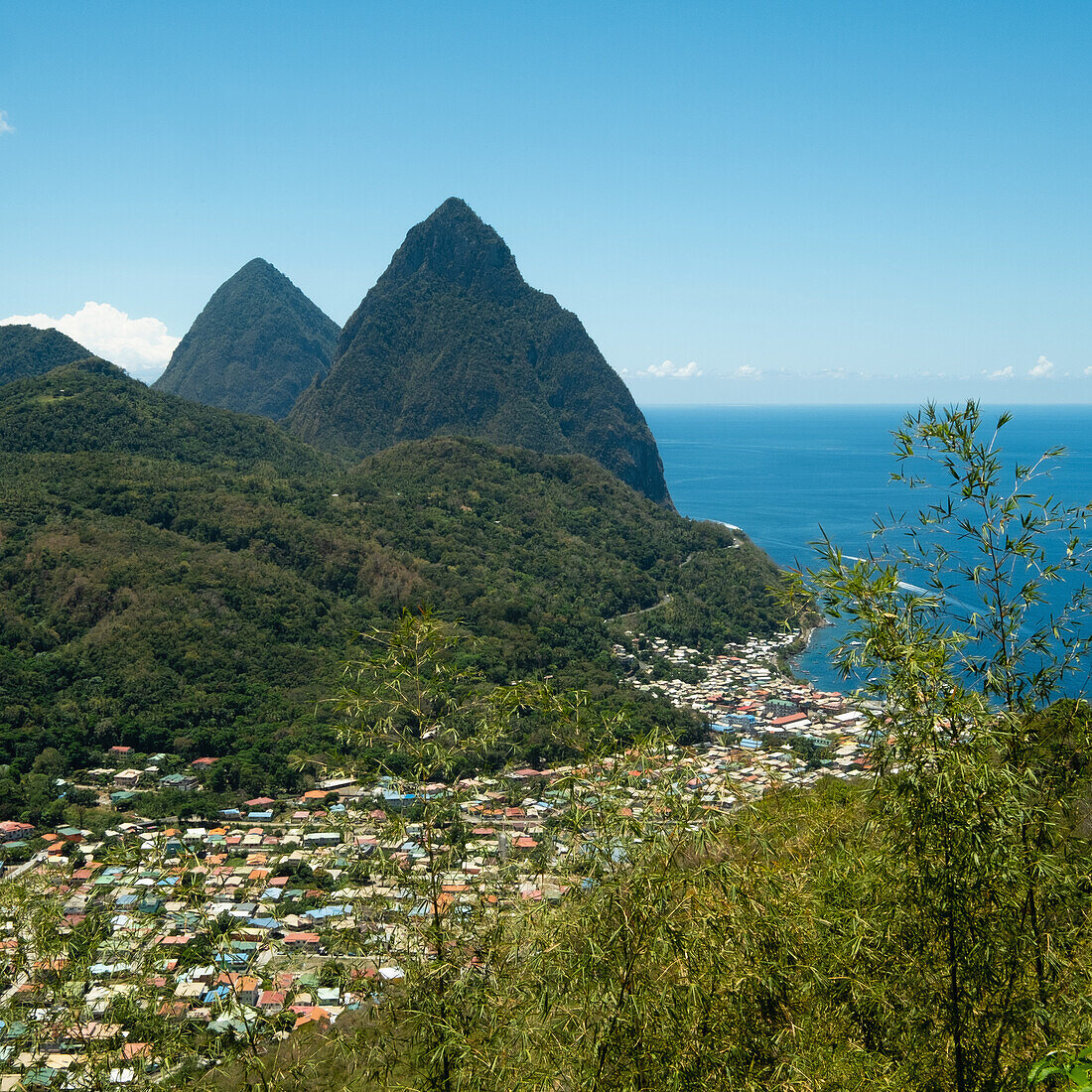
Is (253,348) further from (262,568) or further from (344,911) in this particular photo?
(344,911)

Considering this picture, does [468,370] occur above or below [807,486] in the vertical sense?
above

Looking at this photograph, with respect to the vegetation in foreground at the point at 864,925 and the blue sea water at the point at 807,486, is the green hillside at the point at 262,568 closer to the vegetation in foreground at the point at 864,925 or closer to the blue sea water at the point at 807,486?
the blue sea water at the point at 807,486

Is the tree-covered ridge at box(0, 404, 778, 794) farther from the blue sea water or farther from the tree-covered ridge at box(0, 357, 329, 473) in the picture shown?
the blue sea water

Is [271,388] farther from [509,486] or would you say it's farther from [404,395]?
[509,486]

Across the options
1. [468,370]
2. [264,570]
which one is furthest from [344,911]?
[468,370]

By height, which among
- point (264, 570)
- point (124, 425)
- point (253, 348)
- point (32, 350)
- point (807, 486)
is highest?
point (253, 348)

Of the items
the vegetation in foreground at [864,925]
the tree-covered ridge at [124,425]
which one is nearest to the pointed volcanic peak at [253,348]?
the tree-covered ridge at [124,425]
